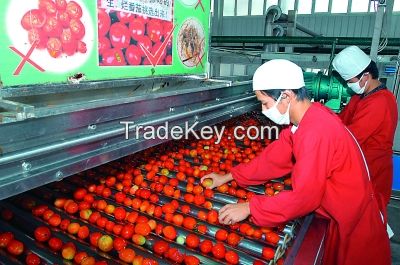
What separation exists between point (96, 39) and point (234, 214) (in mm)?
1364

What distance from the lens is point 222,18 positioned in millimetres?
19078

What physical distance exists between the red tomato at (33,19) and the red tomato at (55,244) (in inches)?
48.6

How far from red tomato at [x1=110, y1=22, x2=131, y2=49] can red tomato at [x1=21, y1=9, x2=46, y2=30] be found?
0.45 m

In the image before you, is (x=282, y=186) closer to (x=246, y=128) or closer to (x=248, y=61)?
(x=246, y=128)

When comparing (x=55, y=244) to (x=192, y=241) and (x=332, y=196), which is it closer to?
(x=192, y=241)

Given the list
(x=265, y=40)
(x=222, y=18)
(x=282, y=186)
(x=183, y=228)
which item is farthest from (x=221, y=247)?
(x=222, y=18)

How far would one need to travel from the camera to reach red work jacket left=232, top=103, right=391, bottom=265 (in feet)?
5.79

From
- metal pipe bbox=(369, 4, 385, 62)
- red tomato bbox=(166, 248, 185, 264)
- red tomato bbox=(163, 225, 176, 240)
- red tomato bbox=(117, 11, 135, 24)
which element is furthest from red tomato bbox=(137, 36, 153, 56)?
metal pipe bbox=(369, 4, 385, 62)

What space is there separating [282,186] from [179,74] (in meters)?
1.31

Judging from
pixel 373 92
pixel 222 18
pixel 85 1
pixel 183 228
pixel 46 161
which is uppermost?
pixel 222 18

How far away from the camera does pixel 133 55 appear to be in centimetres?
199

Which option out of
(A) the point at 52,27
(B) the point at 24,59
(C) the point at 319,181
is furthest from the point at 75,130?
(C) the point at 319,181

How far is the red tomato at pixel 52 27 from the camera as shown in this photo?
4.74ft

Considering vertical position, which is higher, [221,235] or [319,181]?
[319,181]
